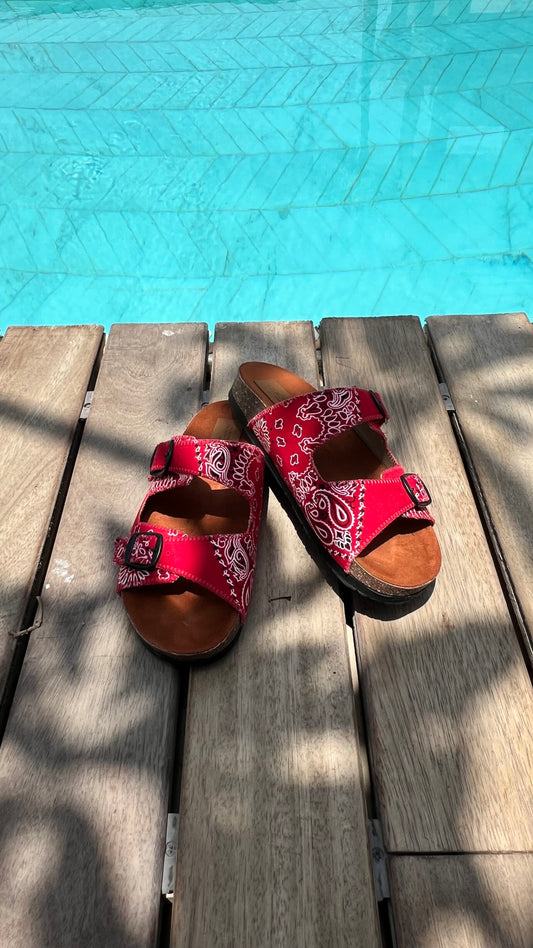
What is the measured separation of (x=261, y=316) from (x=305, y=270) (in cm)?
37

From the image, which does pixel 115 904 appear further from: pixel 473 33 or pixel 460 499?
pixel 473 33

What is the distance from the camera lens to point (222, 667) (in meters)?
1.02

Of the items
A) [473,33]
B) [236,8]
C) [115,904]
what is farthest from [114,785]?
[236,8]

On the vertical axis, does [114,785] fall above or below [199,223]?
above

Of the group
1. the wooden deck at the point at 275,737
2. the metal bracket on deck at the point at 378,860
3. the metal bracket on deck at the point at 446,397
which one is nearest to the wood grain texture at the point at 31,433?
the wooden deck at the point at 275,737

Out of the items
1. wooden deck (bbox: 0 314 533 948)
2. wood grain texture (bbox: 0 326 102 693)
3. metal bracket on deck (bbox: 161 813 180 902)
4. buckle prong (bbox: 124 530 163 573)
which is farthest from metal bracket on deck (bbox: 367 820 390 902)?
wood grain texture (bbox: 0 326 102 693)

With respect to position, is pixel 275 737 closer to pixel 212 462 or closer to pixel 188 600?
pixel 188 600

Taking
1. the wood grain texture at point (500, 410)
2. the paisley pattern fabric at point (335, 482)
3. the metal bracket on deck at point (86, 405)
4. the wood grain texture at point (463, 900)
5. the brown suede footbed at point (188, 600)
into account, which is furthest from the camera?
the metal bracket on deck at point (86, 405)

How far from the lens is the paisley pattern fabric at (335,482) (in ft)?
3.57

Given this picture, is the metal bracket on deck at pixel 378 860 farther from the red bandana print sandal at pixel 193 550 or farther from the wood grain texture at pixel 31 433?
the wood grain texture at pixel 31 433

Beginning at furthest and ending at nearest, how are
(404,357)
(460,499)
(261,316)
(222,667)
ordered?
(261,316) < (404,357) < (460,499) < (222,667)

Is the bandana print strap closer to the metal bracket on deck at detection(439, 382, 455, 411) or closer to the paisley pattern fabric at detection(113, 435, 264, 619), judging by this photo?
the paisley pattern fabric at detection(113, 435, 264, 619)

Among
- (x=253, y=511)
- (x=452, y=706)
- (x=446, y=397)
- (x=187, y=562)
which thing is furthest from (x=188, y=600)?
(x=446, y=397)

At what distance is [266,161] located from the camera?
11.6 ft
